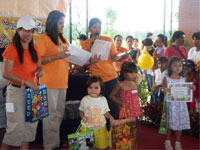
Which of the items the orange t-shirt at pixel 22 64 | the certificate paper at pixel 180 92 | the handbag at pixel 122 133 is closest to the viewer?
the orange t-shirt at pixel 22 64

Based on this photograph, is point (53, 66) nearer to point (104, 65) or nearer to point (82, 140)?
point (104, 65)

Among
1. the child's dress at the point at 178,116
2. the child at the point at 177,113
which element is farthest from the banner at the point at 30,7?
the child's dress at the point at 178,116

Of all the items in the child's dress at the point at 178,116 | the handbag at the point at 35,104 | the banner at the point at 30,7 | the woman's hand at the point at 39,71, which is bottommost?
the child's dress at the point at 178,116

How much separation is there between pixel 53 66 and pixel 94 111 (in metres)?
0.58

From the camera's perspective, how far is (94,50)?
2.94 meters

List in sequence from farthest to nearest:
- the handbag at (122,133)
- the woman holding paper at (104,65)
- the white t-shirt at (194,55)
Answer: the white t-shirt at (194,55) < the woman holding paper at (104,65) < the handbag at (122,133)

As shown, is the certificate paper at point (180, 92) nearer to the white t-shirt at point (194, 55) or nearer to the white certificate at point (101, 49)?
the white certificate at point (101, 49)

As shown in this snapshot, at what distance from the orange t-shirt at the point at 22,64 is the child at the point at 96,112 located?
2.01 ft

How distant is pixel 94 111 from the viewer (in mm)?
2645

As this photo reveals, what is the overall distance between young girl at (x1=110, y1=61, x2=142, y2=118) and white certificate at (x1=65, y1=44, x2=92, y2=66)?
17.6 inches

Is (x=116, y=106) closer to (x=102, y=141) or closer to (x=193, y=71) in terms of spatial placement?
(x=102, y=141)

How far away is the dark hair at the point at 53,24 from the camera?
2.56 meters

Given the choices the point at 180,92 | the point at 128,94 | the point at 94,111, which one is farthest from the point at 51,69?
the point at 180,92

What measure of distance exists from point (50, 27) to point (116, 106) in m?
1.22
